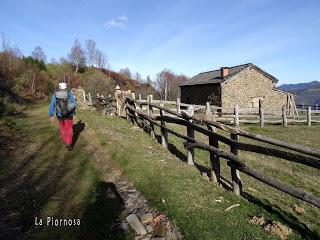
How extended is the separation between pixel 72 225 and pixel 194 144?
12.2ft

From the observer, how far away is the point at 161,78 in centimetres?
9788

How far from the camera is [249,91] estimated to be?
1389 inches

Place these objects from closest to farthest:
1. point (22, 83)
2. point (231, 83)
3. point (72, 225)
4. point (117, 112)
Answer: point (72, 225)
point (117, 112)
point (231, 83)
point (22, 83)

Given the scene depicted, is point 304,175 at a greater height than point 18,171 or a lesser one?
lesser

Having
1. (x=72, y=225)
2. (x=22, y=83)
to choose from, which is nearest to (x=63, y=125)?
(x=72, y=225)

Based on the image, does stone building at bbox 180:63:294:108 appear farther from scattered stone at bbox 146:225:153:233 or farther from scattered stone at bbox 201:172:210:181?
scattered stone at bbox 146:225:153:233

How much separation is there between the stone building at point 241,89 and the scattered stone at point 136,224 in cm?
2939

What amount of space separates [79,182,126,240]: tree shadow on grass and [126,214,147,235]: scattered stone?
0.17m

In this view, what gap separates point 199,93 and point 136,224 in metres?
33.4

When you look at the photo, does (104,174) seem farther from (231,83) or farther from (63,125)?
(231,83)

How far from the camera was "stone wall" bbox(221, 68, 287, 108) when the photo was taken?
3406cm

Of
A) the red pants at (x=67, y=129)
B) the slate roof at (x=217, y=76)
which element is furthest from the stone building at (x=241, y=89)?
the red pants at (x=67, y=129)

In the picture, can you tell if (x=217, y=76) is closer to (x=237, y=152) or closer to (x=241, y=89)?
(x=241, y=89)

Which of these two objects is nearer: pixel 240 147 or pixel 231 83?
pixel 240 147
